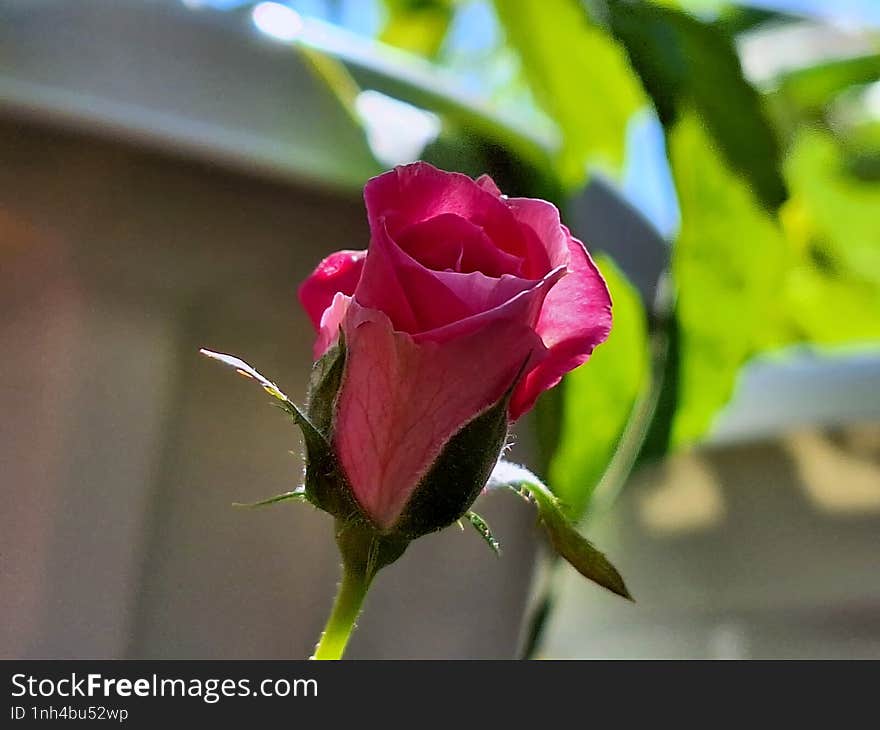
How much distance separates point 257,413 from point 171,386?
28mm

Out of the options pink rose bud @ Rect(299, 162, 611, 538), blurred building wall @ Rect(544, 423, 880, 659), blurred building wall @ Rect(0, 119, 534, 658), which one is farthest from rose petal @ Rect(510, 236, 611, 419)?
blurred building wall @ Rect(544, 423, 880, 659)

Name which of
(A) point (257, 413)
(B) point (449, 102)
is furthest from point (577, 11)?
(A) point (257, 413)

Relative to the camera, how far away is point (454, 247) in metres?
0.17

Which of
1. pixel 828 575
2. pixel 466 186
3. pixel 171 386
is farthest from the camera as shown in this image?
pixel 828 575

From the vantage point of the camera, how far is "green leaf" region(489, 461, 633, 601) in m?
0.18

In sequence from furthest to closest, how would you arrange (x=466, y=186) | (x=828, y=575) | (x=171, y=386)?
1. (x=828, y=575)
2. (x=171, y=386)
3. (x=466, y=186)

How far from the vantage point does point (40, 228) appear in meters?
0.25

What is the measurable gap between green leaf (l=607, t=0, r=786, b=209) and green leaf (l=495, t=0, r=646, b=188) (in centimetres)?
6

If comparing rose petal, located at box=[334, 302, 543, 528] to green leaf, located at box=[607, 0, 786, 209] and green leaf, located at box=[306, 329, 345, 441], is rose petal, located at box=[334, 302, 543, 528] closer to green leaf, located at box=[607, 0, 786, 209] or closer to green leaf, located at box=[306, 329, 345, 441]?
green leaf, located at box=[306, 329, 345, 441]

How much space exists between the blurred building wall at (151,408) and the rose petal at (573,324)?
0.11 meters

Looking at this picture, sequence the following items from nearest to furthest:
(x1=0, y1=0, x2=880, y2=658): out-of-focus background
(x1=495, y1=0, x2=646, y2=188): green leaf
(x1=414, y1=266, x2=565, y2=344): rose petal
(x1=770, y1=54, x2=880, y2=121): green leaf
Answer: (x1=414, y1=266, x2=565, y2=344): rose petal < (x1=0, y1=0, x2=880, y2=658): out-of-focus background < (x1=495, y1=0, x2=646, y2=188): green leaf < (x1=770, y1=54, x2=880, y2=121): green leaf

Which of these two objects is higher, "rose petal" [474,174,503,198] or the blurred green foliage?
"rose petal" [474,174,503,198]

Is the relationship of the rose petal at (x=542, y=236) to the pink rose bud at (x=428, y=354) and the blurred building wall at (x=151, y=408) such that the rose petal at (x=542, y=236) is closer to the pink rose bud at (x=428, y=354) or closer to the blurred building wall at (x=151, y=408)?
the pink rose bud at (x=428, y=354)
